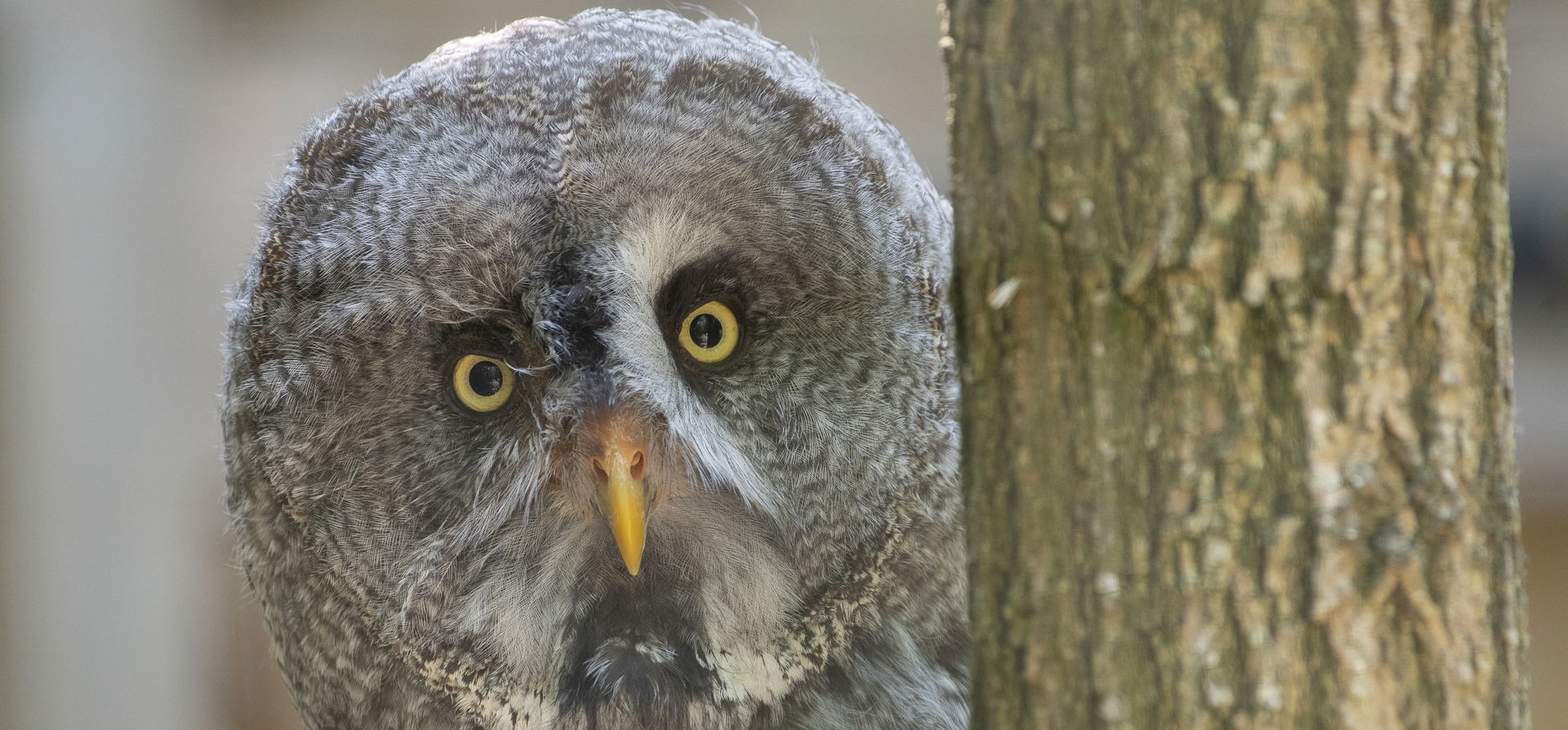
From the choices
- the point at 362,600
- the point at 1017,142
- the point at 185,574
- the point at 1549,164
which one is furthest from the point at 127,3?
the point at 1549,164

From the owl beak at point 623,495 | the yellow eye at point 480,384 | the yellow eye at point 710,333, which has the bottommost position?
the owl beak at point 623,495

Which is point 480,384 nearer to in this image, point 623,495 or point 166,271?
point 623,495

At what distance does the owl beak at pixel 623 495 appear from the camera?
122 cm

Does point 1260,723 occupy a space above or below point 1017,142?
below

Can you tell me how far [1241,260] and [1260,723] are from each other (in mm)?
271

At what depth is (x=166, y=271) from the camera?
3236 mm

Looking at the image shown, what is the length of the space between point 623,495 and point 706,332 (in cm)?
21

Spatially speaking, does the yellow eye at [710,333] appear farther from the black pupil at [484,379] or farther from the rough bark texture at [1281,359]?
the rough bark texture at [1281,359]

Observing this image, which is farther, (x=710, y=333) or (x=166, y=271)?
(x=166, y=271)

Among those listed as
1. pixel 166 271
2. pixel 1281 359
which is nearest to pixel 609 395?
pixel 1281 359

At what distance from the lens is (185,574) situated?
129 inches

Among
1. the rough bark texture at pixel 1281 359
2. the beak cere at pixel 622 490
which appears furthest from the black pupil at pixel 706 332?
the rough bark texture at pixel 1281 359

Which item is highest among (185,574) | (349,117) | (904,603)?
(349,117)

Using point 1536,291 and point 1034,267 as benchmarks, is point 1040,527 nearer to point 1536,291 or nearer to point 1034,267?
point 1034,267
